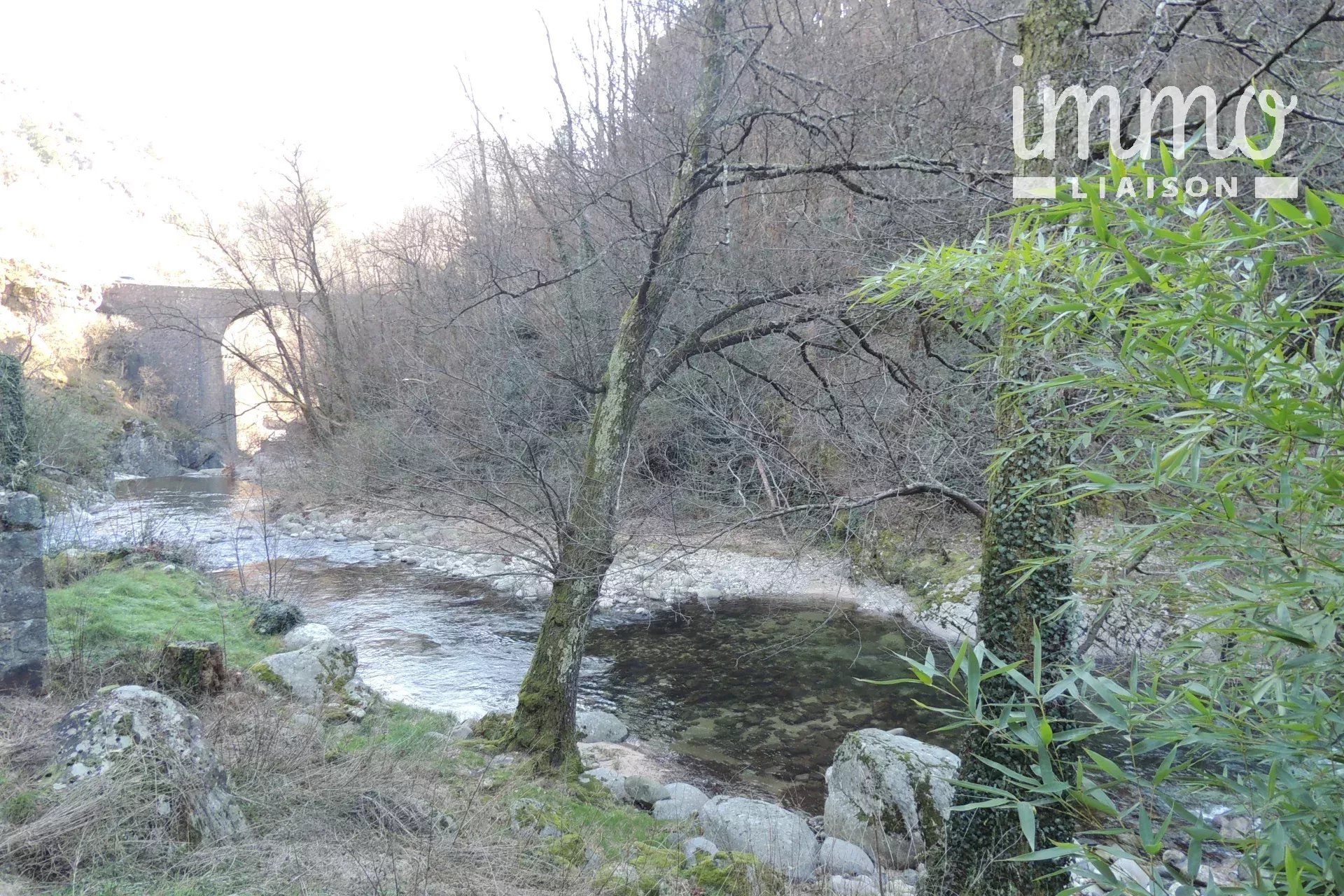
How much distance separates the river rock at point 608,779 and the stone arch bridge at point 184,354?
2620cm

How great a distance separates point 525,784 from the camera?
5.18m

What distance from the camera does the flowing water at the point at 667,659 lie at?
300 inches

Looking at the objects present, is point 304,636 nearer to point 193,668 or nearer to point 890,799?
point 193,668

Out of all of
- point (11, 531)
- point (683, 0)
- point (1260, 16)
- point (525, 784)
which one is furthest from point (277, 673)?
point (1260, 16)

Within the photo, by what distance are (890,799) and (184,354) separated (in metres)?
32.2

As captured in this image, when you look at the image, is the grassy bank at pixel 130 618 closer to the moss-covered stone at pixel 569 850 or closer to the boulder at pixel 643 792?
the moss-covered stone at pixel 569 850

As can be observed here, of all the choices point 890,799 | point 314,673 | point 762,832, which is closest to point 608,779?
point 762,832

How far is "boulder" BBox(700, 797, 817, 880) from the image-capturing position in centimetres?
501

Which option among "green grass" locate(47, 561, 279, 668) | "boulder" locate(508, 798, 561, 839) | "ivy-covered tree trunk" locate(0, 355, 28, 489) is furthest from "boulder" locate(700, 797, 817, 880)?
"ivy-covered tree trunk" locate(0, 355, 28, 489)

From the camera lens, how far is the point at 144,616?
7512 mm

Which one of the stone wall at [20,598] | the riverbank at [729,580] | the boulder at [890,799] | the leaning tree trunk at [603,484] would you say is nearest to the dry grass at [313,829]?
the leaning tree trunk at [603,484]

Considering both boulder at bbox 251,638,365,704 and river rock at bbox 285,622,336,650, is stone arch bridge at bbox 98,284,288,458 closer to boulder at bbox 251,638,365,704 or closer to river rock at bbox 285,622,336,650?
river rock at bbox 285,622,336,650

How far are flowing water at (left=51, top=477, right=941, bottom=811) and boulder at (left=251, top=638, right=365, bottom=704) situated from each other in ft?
3.37

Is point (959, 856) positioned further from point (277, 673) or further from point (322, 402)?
point (322, 402)
